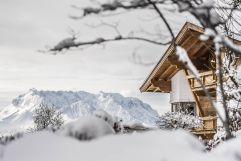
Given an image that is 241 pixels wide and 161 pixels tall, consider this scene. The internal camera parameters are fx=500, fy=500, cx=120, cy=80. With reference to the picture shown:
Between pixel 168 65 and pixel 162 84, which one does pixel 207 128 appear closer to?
pixel 168 65

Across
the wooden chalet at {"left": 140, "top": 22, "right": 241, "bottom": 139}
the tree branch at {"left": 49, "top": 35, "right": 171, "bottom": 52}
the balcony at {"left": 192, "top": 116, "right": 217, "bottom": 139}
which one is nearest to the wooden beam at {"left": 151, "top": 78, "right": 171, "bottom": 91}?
the wooden chalet at {"left": 140, "top": 22, "right": 241, "bottom": 139}

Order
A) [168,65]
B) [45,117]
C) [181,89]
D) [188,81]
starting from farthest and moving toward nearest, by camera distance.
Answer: [45,117] → [181,89] → [168,65] → [188,81]

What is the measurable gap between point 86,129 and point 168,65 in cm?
2087

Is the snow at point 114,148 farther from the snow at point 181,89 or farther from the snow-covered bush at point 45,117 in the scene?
the snow-covered bush at point 45,117

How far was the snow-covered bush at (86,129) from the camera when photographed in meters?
2.44

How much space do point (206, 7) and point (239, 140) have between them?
2.09ft

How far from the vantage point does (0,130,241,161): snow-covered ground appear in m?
2.07

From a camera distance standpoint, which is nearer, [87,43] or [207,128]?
[87,43]

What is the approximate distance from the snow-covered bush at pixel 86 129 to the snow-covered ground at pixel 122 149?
6 centimetres

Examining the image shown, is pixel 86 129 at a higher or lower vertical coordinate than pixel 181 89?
lower

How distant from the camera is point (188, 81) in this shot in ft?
71.3

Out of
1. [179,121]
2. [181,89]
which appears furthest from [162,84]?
[179,121]

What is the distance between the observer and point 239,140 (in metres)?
2.20

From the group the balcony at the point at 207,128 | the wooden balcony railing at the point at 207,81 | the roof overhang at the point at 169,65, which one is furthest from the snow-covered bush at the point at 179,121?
the roof overhang at the point at 169,65
